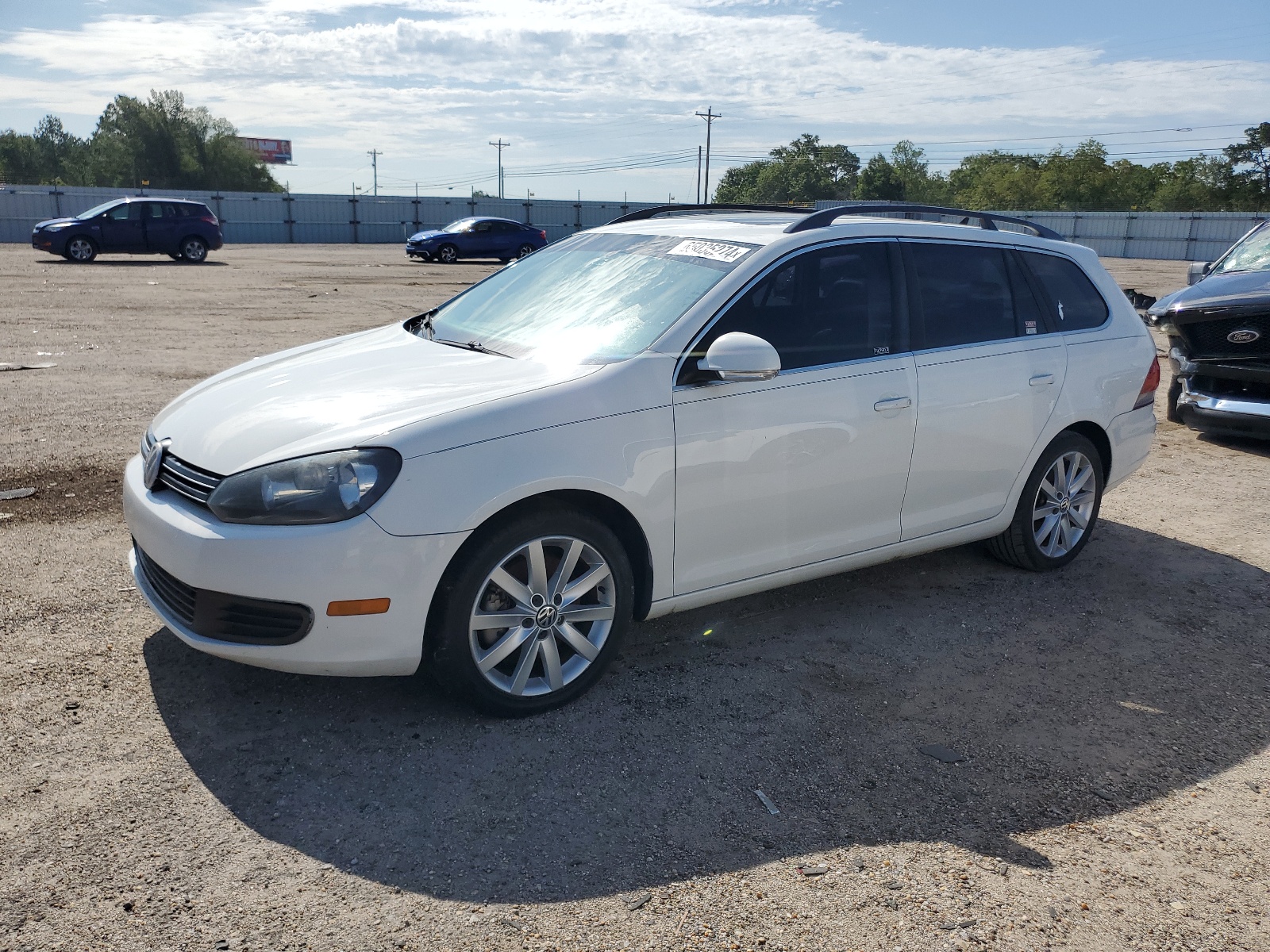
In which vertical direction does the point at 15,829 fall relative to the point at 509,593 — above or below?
below

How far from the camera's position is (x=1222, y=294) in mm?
8477

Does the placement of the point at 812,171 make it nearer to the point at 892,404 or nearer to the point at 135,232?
the point at 135,232

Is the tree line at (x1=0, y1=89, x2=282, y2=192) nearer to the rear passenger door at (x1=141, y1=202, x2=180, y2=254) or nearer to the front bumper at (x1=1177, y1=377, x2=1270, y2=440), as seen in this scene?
the rear passenger door at (x1=141, y1=202, x2=180, y2=254)

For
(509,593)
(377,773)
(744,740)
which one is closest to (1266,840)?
(744,740)

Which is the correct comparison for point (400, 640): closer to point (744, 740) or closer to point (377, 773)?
point (377, 773)

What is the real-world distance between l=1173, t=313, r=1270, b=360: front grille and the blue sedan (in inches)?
990

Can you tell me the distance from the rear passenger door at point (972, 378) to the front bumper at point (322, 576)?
90.0 inches

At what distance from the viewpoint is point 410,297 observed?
19.4 meters

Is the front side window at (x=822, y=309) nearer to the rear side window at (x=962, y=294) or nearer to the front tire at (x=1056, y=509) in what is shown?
the rear side window at (x=962, y=294)

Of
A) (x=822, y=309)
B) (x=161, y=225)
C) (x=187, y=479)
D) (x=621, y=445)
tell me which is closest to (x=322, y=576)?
(x=187, y=479)

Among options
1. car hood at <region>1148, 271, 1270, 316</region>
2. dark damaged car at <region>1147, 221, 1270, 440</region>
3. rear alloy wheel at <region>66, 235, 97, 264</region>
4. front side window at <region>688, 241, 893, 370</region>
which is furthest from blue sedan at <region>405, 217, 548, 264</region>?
front side window at <region>688, 241, 893, 370</region>

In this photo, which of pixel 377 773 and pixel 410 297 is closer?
pixel 377 773

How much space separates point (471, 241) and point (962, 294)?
29.1 meters

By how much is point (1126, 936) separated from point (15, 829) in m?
3.05
